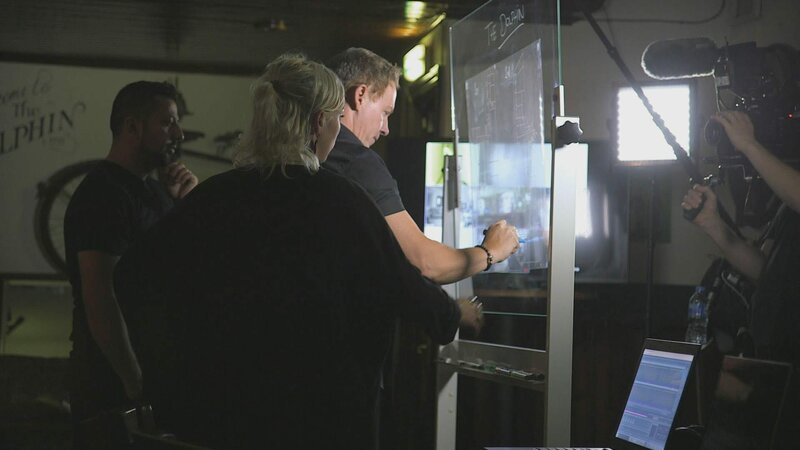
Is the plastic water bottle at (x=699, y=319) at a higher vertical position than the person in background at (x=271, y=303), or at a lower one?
lower

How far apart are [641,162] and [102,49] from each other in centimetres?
518

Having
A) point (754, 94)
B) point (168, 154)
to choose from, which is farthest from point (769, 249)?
point (168, 154)

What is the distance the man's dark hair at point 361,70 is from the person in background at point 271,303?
77 centimetres

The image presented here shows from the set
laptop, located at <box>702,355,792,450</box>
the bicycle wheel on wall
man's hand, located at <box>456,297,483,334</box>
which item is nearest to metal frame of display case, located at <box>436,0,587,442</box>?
man's hand, located at <box>456,297,483,334</box>

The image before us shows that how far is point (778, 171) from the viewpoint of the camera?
240 cm

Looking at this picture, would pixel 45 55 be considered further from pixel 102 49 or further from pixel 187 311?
pixel 187 311

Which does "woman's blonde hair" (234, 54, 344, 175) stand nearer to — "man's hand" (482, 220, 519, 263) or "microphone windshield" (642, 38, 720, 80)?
"man's hand" (482, 220, 519, 263)

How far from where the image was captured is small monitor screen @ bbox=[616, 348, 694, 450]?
1.78 meters

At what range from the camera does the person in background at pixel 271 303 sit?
5.00 feet

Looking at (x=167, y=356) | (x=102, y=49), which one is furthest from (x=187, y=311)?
(x=102, y=49)

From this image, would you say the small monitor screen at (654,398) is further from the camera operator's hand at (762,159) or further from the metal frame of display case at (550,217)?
the camera operator's hand at (762,159)

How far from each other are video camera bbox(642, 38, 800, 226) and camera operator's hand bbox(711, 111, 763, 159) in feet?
0.11

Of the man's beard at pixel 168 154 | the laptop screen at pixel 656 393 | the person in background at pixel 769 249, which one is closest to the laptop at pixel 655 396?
the laptop screen at pixel 656 393

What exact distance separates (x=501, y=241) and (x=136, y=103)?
1.09 m
